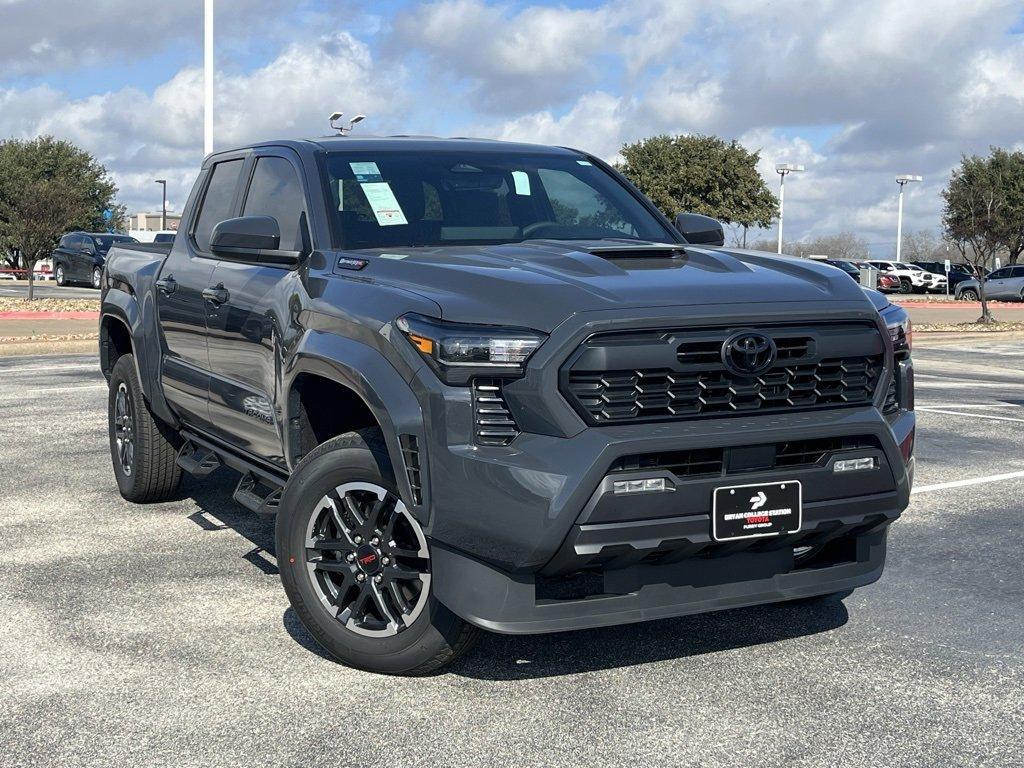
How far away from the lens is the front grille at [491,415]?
3.90 metres

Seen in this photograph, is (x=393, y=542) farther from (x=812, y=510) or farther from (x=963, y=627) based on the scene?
(x=963, y=627)

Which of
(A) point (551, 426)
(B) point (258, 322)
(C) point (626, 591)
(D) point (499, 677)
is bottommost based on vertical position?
(D) point (499, 677)

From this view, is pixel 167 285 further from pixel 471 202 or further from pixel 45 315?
pixel 45 315

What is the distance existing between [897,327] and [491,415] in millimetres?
1575

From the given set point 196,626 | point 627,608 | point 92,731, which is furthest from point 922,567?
point 92,731

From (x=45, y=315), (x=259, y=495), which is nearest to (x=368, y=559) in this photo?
(x=259, y=495)

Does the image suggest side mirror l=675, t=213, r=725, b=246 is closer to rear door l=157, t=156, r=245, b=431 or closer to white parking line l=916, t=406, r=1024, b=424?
rear door l=157, t=156, r=245, b=431

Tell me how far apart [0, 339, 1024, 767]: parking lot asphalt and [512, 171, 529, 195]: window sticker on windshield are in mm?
1960

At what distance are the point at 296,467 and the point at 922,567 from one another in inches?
120

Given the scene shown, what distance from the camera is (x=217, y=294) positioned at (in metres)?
5.79

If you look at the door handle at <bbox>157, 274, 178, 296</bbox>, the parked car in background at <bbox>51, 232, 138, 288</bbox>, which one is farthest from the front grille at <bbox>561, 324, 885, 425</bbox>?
the parked car in background at <bbox>51, 232, 138, 288</bbox>

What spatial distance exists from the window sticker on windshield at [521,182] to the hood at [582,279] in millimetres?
814

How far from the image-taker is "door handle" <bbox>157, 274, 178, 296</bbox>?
254 inches

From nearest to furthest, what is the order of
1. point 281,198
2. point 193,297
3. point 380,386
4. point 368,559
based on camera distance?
point 380,386 < point 368,559 < point 281,198 < point 193,297
